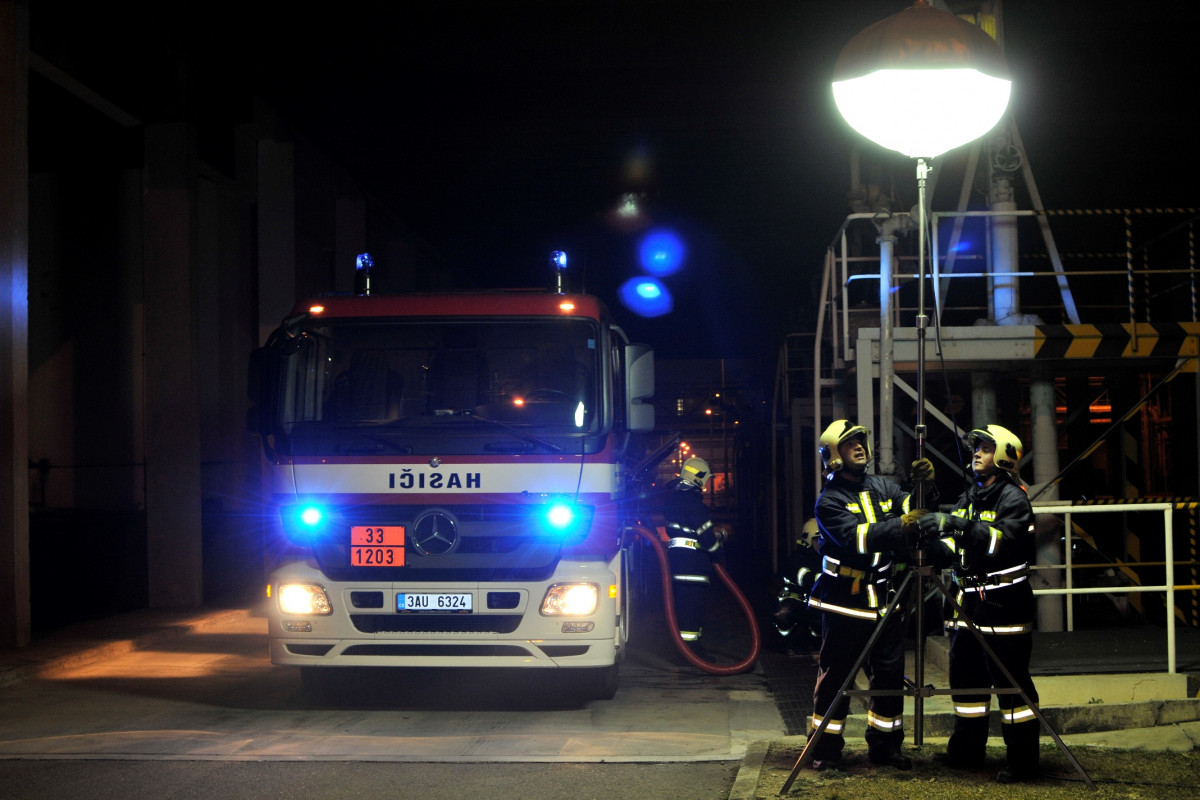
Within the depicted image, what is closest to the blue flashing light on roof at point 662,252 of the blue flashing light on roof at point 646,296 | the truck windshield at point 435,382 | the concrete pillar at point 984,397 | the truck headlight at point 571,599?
the blue flashing light on roof at point 646,296

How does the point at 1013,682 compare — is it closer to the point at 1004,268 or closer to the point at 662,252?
the point at 1004,268

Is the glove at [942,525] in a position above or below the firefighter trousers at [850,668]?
above

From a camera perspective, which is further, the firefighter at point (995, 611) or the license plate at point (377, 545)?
the license plate at point (377, 545)

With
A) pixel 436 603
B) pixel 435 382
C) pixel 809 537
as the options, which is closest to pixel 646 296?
pixel 809 537

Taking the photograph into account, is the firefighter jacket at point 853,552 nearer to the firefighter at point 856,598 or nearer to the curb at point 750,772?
the firefighter at point 856,598

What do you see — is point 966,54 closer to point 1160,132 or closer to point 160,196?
point 160,196

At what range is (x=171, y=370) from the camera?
12375 millimetres

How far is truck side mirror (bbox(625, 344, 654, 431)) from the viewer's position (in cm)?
749

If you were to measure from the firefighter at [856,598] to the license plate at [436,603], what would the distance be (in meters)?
2.34

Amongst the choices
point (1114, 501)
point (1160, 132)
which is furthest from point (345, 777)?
point (1160, 132)

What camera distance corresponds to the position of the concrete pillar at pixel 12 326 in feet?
30.8

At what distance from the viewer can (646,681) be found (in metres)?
8.60

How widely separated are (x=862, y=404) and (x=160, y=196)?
8.26 metres

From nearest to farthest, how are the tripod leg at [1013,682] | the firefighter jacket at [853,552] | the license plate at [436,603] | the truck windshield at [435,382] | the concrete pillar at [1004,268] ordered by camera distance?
the tripod leg at [1013,682], the firefighter jacket at [853,552], the license plate at [436,603], the truck windshield at [435,382], the concrete pillar at [1004,268]
